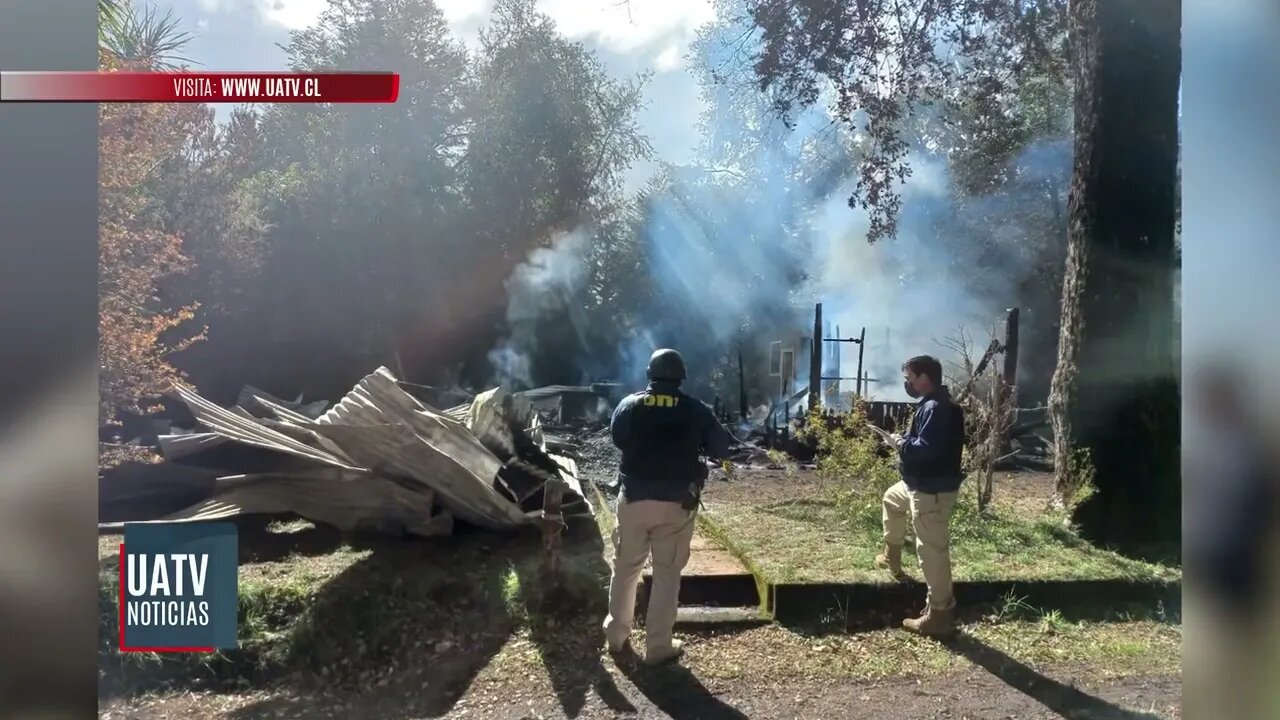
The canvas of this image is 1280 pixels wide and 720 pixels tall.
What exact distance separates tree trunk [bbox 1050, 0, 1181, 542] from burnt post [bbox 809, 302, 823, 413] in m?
1.50

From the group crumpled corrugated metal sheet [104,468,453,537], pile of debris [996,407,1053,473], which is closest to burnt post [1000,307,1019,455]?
pile of debris [996,407,1053,473]

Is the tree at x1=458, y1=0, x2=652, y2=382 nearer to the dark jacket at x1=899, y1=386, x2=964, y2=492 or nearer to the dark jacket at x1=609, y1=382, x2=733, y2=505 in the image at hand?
the dark jacket at x1=609, y1=382, x2=733, y2=505

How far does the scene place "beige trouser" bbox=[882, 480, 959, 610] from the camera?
3.55m

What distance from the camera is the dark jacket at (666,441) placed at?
337 centimetres

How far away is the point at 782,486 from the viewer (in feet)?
12.0

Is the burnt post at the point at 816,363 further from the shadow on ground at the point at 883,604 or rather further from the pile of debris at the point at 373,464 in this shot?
the pile of debris at the point at 373,464

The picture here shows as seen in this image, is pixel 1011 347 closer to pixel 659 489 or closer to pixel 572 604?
pixel 659 489

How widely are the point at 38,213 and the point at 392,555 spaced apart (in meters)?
2.01

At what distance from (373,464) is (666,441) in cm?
138

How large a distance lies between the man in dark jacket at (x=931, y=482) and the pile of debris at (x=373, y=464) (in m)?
1.61

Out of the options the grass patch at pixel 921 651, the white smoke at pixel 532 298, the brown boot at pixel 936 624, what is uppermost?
the white smoke at pixel 532 298

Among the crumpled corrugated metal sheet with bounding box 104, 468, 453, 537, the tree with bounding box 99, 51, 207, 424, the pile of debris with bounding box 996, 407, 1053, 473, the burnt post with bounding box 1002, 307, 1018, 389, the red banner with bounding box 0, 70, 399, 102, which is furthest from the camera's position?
the pile of debris with bounding box 996, 407, 1053, 473

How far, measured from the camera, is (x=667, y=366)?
10.9ft

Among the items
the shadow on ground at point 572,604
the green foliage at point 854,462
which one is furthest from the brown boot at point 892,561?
the shadow on ground at point 572,604
